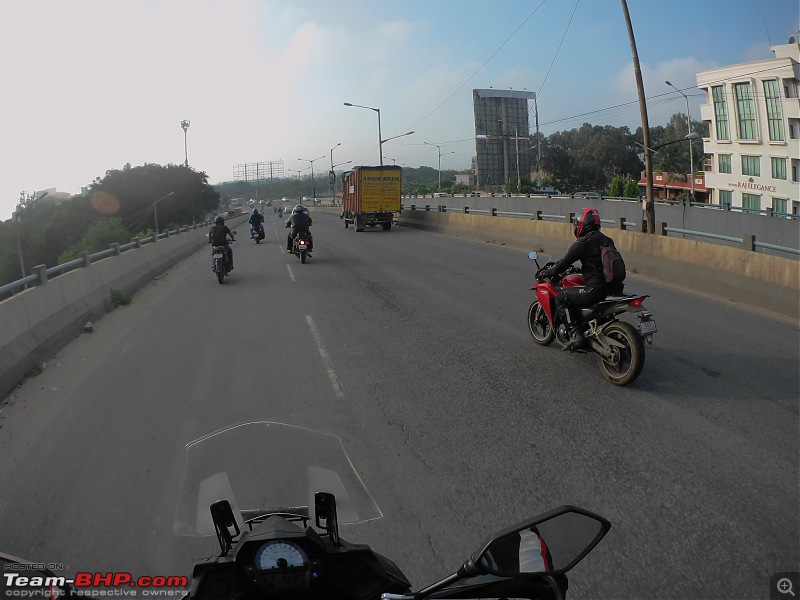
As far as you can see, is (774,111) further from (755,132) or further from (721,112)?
(721,112)

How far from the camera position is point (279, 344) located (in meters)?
9.49

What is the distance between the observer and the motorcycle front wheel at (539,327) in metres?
8.86

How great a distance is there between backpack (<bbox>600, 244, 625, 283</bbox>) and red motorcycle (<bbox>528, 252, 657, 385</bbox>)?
0.25m

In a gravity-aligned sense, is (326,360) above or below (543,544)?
below

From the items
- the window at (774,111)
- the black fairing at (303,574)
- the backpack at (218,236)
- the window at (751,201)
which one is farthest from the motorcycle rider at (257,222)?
the window at (751,201)

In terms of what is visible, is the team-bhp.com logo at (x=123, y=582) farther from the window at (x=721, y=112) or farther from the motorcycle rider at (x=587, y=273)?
the window at (x=721, y=112)

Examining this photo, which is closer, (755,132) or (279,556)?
(279,556)

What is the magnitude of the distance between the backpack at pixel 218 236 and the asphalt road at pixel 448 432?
5504 millimetres

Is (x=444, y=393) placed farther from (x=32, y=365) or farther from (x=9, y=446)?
(x=32, y=365)

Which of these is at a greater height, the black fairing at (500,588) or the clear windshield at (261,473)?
the clear windshield at (261,473)

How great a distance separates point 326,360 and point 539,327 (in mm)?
2909

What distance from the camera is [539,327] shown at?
30.1ft

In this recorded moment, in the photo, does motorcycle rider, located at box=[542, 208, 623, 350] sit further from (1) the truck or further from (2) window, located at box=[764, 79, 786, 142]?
(2) window, located at box=[764, 79, 786, 142]

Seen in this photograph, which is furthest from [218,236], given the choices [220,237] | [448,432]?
[448,432]
